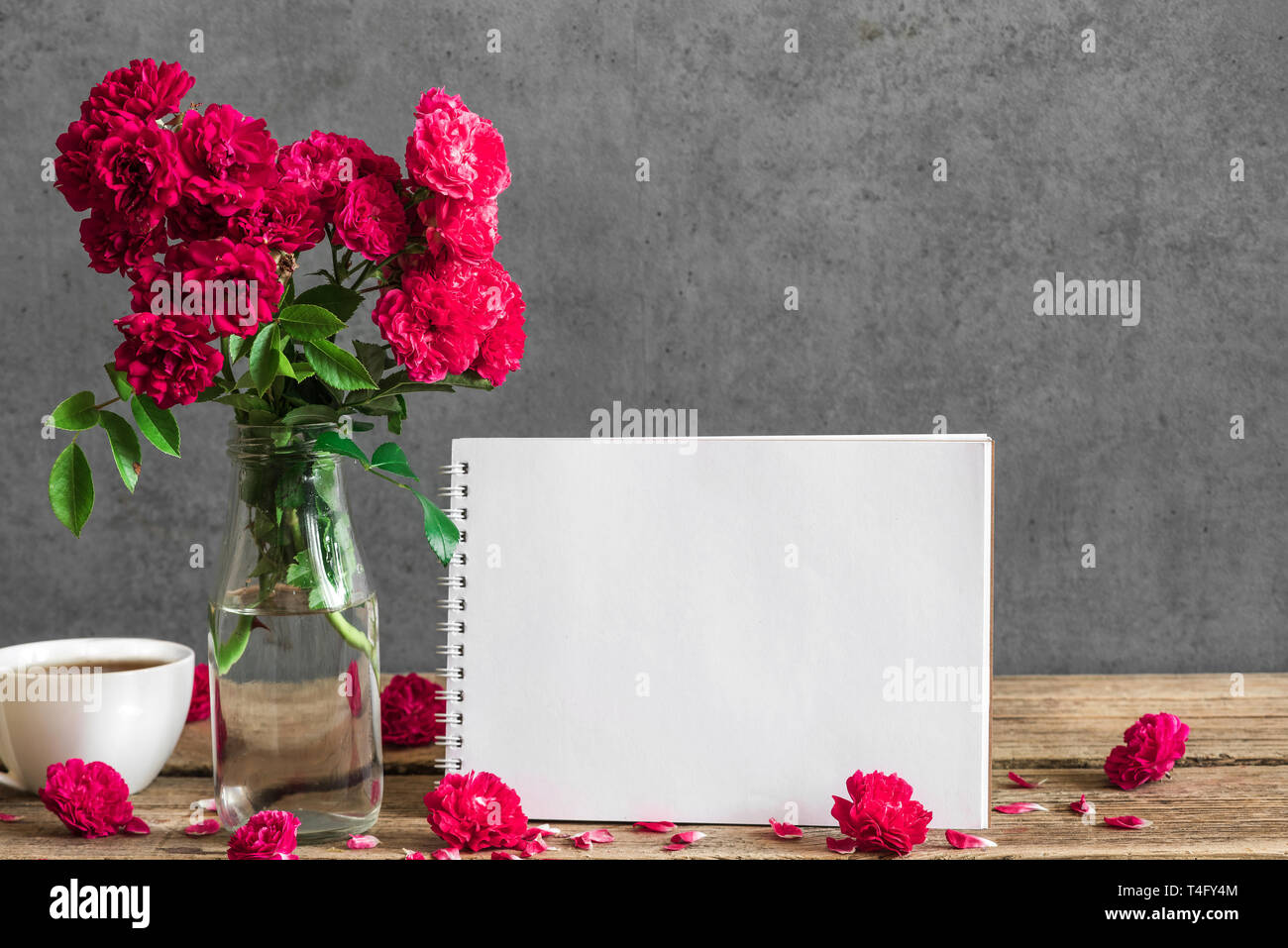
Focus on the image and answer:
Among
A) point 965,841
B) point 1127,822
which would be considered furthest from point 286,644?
point 1127,822

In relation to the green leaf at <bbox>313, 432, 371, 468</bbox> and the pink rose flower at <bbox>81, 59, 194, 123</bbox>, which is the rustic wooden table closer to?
the green leaf at <bbox>313, 432, 371, 468</bbox>

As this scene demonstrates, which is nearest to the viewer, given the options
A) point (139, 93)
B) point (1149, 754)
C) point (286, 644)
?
point (139, 93)

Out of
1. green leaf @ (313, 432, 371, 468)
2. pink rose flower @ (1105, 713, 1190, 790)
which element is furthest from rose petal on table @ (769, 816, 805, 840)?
green leaf @ (313, 432, 371, 468)

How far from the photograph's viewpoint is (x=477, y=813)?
788 mm

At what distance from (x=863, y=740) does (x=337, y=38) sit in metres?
1.08

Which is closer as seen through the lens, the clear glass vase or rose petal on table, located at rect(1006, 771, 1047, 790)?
the clear glass vase

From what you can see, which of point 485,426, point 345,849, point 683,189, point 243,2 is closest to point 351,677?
point 345,849

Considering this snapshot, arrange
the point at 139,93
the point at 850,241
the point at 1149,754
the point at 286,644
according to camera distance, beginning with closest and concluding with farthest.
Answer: the point at 139,93
the point at 286,644
the point at 1149,754
the point at 850,241

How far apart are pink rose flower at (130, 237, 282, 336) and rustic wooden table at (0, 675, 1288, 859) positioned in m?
0.37

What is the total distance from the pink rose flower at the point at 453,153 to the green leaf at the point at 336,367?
127 millimetres

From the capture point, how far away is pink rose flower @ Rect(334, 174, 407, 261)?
75 cm

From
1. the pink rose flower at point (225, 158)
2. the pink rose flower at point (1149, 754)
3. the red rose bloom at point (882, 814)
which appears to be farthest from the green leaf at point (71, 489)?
the pink rose flower at point (1149, 754)

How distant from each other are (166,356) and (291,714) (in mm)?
269

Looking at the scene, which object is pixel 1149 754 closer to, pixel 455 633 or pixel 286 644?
pixel 455 633
